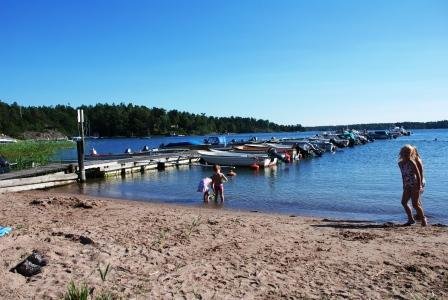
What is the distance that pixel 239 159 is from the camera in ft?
132

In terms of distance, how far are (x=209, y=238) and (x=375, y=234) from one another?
3897 millimetres

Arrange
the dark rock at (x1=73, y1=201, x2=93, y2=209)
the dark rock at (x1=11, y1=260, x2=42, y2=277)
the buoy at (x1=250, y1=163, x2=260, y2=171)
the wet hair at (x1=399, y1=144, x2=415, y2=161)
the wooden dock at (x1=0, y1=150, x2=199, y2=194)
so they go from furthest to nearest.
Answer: the buoy at (x1=250, y1=163, x2=260, y2=171)
the wooden dock at (x1=0, y1=150, x2=199, y2=194)
the dark rock at (x1=73, y1=201, x2=93, y2=209)
the wet hair at (x1=399, y1=144, x2=415, y2=161)
the dark rock at (x1=11, y1=260, x2=42, y2=277)

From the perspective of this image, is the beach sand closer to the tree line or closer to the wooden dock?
the wooden dock

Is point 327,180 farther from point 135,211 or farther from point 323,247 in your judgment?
point 323,247

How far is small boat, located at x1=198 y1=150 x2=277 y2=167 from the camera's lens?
1554 inches

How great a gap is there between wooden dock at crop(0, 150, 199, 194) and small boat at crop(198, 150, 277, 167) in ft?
8.37

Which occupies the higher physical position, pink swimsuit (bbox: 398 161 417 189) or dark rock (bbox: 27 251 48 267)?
pink swimsuit (bbox: 398 161 417 189)

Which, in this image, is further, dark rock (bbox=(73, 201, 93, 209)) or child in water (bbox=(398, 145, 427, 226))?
dark rock (bbox=(73, 201, 93, 209))

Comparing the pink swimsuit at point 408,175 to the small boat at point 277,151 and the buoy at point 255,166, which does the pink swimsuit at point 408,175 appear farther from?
the small boat at point 277,151

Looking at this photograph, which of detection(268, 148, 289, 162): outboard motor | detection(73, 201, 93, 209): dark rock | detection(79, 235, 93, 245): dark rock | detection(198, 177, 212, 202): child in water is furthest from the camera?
detection(268, 148, 289, 162): outboard motor

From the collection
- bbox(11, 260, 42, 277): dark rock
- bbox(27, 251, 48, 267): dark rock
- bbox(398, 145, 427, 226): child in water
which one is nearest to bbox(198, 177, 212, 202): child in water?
bbox(398, 145, 427, 226): child in water

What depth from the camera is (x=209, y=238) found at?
9.56 meters

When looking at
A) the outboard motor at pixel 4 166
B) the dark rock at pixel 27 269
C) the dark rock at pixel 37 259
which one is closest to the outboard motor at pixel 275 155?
the outboard motor at pixel 4 166

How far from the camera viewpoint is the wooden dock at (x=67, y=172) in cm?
2177
